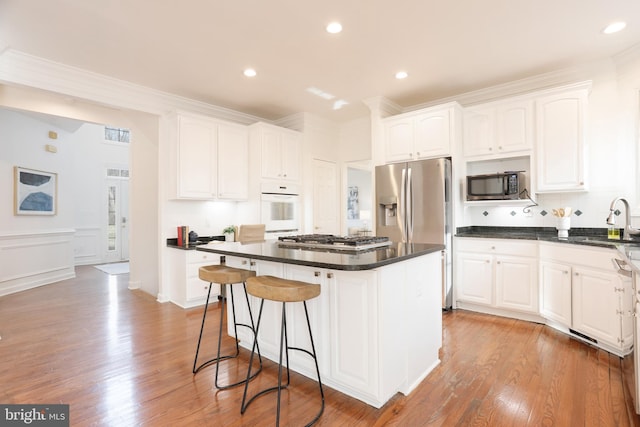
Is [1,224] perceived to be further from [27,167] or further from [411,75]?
[411,75]

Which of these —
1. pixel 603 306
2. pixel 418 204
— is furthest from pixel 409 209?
pixel 603 306

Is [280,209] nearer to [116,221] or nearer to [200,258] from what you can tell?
[200,258]

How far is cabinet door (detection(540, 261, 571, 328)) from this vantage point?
9.66 feet

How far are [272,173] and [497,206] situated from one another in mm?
3116

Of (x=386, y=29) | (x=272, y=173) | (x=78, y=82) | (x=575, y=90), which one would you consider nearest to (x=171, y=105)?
(x=78, y=82)

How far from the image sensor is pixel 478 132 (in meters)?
3.90

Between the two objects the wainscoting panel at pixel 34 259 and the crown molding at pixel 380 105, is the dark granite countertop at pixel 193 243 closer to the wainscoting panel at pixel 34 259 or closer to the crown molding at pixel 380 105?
the wainscoting panel at pixel 34 259

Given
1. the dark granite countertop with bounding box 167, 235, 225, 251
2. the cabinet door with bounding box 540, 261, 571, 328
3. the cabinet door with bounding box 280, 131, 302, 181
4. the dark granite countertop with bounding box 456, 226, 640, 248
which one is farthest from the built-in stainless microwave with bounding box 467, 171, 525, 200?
the dark granite countertop with bounding box 167, 235, 225, 251

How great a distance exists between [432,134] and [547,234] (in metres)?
1.77

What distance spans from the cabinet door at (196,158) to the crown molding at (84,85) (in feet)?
1.35

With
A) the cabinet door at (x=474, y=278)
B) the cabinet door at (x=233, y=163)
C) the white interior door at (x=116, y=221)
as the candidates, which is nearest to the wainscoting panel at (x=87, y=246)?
the white interior door at (x=116, y=221)

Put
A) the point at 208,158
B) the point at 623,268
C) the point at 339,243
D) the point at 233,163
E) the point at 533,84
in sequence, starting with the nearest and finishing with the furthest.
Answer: the point at 623,268
the point at 339,243
the point at 533,84
the point at 208,158
the point at 233,163

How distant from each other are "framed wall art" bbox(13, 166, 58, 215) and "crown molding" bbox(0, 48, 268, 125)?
270 cm

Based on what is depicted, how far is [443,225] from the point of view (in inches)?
149
